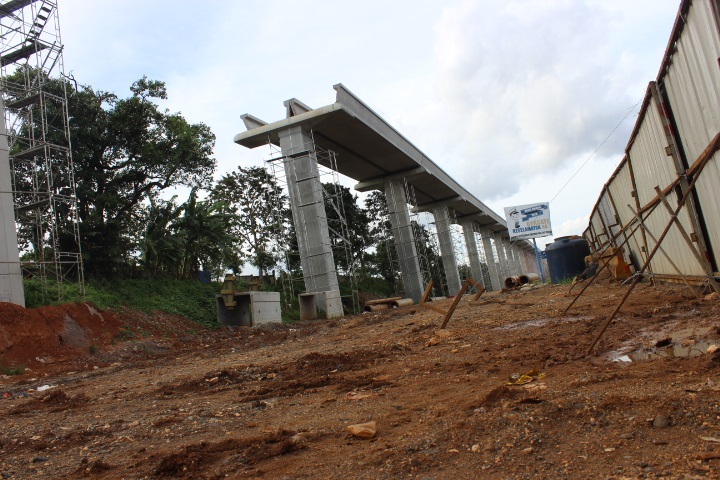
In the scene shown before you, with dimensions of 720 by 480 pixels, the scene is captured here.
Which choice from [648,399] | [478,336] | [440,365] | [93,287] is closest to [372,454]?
[648,399]

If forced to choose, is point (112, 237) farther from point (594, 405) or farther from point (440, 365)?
point (594, 405)

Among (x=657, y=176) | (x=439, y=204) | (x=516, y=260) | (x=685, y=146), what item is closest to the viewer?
(x=685, y=146)

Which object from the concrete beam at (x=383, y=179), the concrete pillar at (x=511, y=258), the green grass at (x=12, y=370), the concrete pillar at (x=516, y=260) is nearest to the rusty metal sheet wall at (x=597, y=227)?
the concrete beam at (x=383, y=179)

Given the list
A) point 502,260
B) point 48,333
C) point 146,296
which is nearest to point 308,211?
point 146,296

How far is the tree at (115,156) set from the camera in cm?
2155

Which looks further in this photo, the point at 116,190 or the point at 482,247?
the point at 482,247

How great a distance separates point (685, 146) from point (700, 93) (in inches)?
50.0

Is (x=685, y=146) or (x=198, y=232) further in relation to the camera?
(x=198, y=232)

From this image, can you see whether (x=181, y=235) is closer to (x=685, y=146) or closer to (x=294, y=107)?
(x=294, y=107)

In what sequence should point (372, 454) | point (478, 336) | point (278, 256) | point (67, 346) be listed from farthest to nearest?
point (278, 256) → point (67, 346) → point (478, 336) → point (372, 454)

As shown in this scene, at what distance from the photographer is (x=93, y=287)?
20.4 metres

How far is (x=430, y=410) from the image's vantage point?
13.6 feet

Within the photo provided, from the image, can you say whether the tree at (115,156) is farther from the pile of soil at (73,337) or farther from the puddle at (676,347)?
the puddle at (676,347)

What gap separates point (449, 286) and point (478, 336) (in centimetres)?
3069
